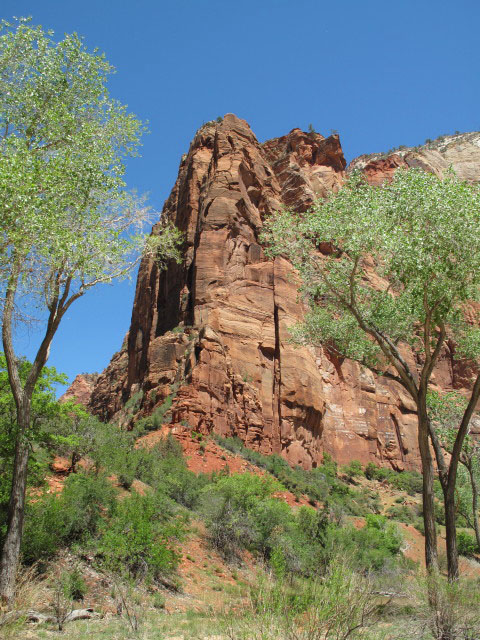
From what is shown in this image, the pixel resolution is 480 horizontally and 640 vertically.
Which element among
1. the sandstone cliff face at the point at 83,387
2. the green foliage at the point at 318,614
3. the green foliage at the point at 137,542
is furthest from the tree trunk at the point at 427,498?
the sandstone cliff face at the point at 83,387

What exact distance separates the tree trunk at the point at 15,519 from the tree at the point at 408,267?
7675 mm

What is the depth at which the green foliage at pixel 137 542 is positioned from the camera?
529 inches

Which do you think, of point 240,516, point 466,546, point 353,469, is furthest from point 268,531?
point 353,469

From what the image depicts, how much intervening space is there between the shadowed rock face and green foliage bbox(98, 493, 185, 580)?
14.5 metres

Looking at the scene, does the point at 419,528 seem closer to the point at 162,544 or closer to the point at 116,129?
the point at 162,544

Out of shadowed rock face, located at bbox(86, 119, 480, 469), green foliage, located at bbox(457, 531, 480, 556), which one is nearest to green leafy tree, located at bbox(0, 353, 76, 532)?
shadowed rock face, located at bbox(86, 119, 480, 469)

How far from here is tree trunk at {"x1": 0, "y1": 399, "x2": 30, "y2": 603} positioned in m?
9.18

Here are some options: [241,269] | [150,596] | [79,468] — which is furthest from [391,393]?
[150,596]

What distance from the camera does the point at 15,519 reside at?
31.3 ft

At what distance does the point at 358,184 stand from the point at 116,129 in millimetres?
6742

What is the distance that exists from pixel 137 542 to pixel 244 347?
25.2m

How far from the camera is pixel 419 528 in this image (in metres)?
32.8

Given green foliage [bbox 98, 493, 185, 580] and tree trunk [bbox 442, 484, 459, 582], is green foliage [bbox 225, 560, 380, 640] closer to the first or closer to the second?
tree trunk [bbox 442, 484, 459, 582]

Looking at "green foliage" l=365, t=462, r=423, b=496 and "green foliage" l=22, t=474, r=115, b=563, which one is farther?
"green foliage" l=365, t=462, r=423, b=496
